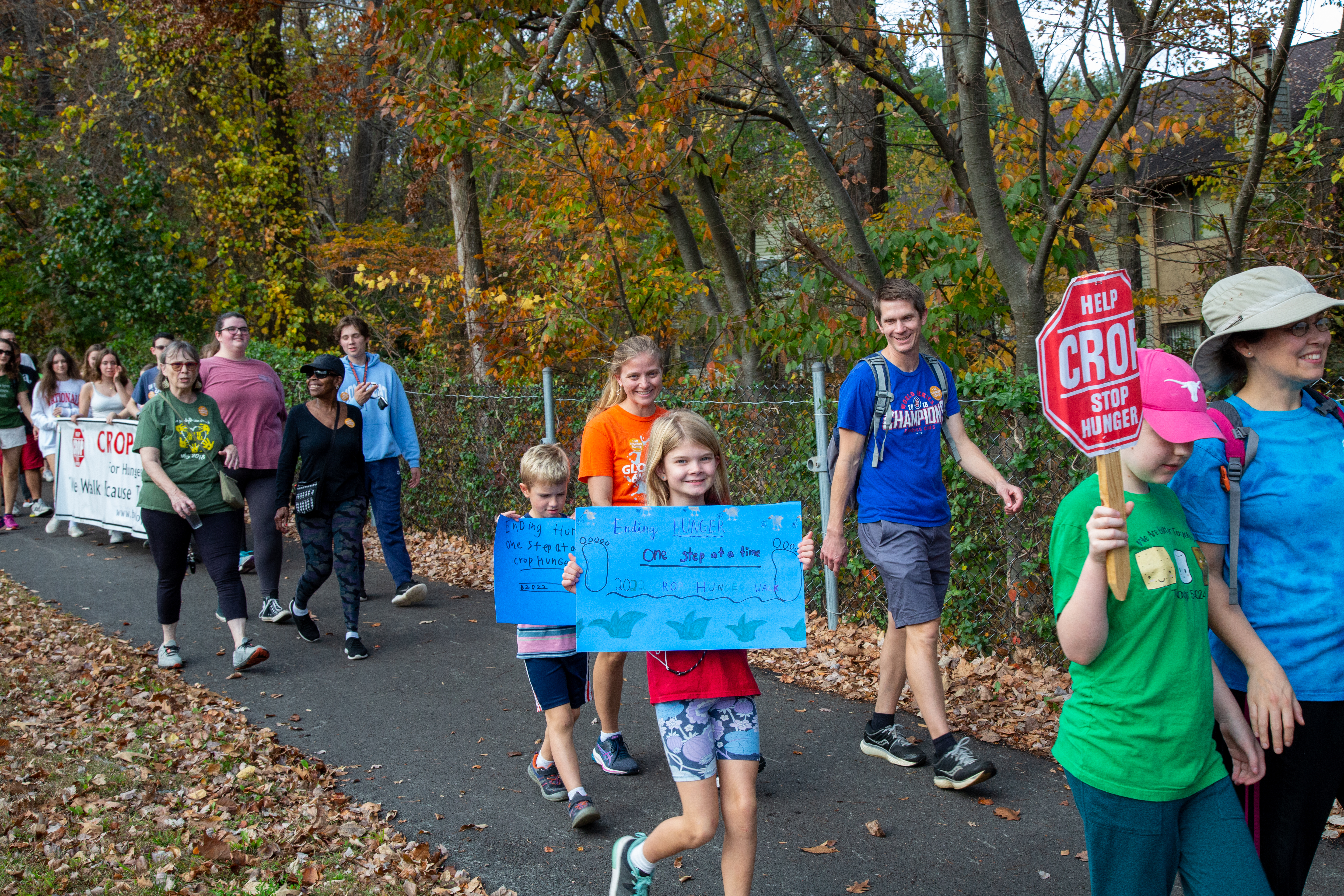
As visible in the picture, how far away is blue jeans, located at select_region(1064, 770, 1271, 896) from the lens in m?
2.35

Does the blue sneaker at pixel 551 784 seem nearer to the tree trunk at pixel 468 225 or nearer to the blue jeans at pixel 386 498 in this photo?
the blue jeans at pixel 386 498

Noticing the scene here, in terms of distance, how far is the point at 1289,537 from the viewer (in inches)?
101

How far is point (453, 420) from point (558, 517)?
6606 mm

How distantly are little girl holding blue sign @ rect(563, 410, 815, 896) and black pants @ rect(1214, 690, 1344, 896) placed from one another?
134cm

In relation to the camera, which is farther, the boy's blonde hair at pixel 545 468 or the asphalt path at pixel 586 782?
→ the boy's blonde hair at pixel 545 468

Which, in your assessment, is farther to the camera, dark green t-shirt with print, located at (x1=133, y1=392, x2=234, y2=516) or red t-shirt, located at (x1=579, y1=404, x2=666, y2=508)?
dark green t-shirt with print, located at (x1=133, y1=392, x2=234, y2=516)

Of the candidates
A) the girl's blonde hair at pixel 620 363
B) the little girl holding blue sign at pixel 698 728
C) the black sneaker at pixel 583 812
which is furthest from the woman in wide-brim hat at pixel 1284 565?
the girl's blonde hair at pixel 620 363

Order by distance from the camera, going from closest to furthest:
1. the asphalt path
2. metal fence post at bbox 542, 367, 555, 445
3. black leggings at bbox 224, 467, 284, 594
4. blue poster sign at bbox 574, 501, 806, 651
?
blue poster sign at bbox 574, 501, 806, 651
the asphalt path
black leggings at bbox 224, 467, 284, 594
metal fence post at bbox 542, 367, 555, 445

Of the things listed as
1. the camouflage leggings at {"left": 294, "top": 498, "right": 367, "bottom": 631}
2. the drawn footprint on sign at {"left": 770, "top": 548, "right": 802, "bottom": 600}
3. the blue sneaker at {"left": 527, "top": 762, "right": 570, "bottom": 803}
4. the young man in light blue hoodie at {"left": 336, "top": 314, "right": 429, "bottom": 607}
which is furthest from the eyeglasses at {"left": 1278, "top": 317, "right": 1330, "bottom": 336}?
the young man in light blue hoodie at {"left": 336, "top": 314, "right": 429, "bottom": 607}

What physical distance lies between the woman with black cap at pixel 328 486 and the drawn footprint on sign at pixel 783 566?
4.31 meters

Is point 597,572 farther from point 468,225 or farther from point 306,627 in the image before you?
point 468,225

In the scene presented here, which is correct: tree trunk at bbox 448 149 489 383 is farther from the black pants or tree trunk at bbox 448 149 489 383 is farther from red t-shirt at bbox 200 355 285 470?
the black pants

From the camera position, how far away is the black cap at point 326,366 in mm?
6871

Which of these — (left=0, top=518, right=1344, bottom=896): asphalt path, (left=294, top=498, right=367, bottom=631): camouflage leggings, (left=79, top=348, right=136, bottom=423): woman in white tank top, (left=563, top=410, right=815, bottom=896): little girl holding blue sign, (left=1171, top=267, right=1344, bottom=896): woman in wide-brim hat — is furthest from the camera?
(left=79, top=348, right=136, bottom=423): woman in white tank top
